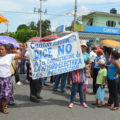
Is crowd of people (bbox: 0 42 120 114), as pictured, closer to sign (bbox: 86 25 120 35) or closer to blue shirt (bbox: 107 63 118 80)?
blue shirt (bbox: 107 63 118 80)

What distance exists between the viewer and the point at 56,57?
6703mm

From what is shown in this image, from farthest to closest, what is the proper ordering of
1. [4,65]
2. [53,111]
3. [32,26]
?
[32,26]
[53,111]
[4,65]

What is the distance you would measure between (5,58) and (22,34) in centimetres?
6257

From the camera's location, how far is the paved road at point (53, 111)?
5902 mm

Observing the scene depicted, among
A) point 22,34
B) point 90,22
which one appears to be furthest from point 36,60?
point 22,34

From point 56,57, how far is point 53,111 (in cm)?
134

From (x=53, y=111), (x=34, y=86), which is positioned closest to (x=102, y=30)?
(x=34, y=86)

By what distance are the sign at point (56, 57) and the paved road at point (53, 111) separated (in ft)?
2.70

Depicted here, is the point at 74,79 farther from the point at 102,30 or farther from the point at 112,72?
the point at 102,30

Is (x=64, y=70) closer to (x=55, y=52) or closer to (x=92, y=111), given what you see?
(x=55, y=52)

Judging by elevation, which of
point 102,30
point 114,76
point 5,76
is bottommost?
point 114,76

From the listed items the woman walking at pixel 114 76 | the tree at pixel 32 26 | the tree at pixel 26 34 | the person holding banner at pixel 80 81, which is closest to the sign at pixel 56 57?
the person holding banner at pixel 80 81

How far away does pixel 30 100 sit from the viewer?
7.36 meters

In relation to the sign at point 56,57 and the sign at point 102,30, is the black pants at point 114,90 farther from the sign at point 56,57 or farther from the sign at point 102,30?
the sign at point 102,30
